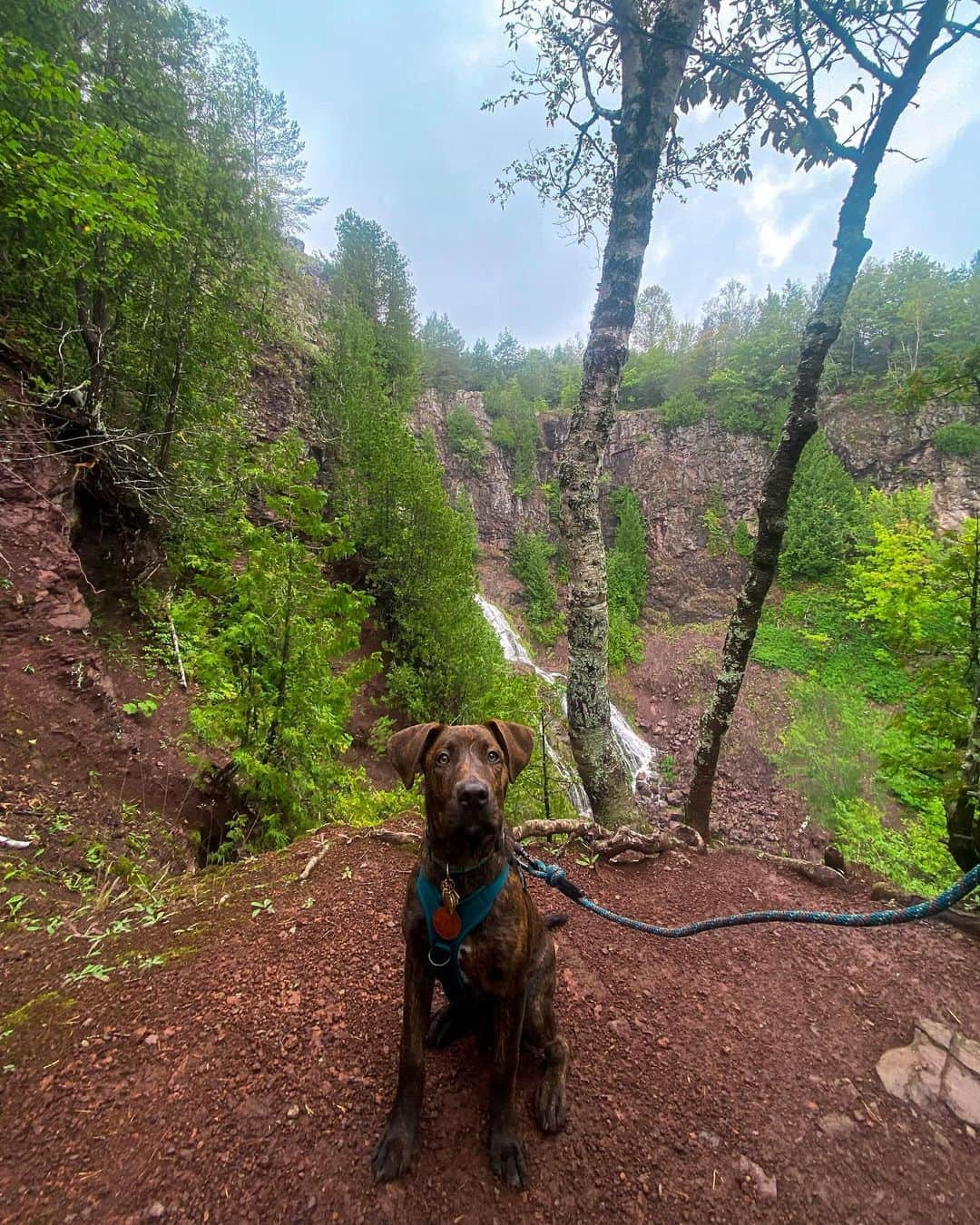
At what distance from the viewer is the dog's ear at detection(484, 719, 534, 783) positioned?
2.23m

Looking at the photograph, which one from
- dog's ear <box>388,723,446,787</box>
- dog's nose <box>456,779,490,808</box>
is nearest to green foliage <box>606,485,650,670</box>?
dog's ear <box>388,723,446,787</box>

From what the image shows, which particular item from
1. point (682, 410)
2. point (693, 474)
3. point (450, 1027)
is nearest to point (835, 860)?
point (450, 1027)

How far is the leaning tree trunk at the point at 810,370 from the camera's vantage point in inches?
190

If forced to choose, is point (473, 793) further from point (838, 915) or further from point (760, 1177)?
point (760, 1177)

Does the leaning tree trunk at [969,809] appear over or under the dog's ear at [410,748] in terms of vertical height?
under

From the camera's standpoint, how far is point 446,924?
1.95 m

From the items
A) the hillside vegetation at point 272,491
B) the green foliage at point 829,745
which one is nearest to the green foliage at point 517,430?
the hillside vegetation at point 272,491

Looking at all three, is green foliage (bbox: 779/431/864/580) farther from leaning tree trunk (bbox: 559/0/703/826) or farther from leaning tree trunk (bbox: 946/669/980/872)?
leaning tree trunk (bbox: 946/669/980/872)

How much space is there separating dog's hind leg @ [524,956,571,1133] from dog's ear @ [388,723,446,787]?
46.1 inches

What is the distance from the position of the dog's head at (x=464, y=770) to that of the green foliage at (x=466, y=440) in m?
39.5

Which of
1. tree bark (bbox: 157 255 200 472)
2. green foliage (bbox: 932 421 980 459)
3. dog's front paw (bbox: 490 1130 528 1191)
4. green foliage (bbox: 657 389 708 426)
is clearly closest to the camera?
dog's front paw (bbox: 490 1130 528 1191)

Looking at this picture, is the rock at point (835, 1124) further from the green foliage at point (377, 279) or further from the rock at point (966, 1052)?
the green foliage at point (377, 279)

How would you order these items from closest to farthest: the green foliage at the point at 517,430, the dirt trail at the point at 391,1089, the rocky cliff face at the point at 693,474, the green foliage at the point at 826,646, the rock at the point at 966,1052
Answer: the dirt trail at the point at 391,1089 < the rock at the point at 966,1052 < the green foliage at the point at 826,646 < the rocky cliff face at the point at 693,474 < the green foliage at the point at 517,430

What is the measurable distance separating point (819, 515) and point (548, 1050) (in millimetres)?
33600
